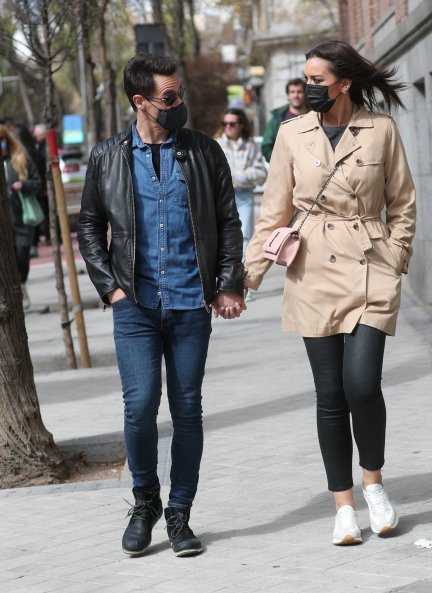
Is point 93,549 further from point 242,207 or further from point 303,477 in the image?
point 242,207

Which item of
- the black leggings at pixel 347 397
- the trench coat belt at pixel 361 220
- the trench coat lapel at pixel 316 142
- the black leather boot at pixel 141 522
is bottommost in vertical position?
the black leather boot at pixel 141 522

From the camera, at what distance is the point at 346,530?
17.3 ft

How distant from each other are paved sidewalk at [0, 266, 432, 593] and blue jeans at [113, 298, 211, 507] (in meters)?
0.35

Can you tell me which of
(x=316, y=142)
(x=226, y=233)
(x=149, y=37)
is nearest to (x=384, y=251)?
(x=316, y=142)

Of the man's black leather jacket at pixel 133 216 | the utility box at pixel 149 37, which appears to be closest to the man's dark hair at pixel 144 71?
the man's black leather jacket at pixel 133 216

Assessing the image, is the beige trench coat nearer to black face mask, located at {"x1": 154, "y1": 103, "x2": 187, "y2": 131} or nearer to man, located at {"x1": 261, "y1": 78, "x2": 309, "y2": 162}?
black face mask, located at {"x1": 154, "y1": 103, "x2": 187, "y2": 131}

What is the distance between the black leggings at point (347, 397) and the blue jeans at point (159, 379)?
48 cm

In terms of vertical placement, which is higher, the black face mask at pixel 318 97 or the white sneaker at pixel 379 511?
the black face mask at pixel 318 97

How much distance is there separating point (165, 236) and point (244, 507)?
145cm

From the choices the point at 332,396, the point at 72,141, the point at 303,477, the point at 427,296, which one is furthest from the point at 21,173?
the point at 72,141

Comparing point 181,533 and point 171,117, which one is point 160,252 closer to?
point 171,117

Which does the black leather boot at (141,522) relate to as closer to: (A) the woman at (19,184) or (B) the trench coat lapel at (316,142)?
(B) the trench coat lapel at (316,142)

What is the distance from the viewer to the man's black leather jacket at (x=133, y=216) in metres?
5.27

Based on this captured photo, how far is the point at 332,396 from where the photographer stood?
5383 millimetres
